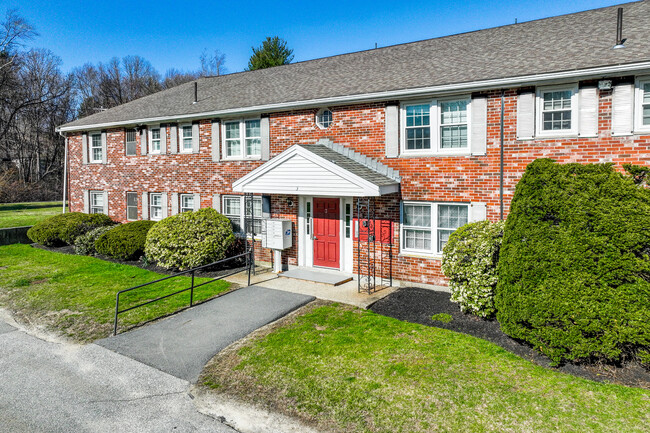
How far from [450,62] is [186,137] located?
9.71m

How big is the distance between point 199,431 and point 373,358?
2930mm

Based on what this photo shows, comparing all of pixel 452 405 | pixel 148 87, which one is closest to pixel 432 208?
pixel 452 405

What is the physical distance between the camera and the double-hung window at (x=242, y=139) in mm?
13734

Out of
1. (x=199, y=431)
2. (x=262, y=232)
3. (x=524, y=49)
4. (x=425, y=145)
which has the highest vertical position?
(x=524, y=49)

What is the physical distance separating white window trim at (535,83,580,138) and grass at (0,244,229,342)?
8708 millimetres

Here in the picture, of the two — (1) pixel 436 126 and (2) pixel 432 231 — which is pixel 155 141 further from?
(2) pixel 432 231

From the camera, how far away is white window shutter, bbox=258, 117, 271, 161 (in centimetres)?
1323

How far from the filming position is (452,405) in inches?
214

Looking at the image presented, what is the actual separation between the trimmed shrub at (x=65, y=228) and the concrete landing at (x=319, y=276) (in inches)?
404

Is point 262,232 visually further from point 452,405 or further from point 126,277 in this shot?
point 452,405

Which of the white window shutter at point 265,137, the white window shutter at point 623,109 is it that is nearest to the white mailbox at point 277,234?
the white window shutter at point 265,137

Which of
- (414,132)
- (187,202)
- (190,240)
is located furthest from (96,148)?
(414,132)

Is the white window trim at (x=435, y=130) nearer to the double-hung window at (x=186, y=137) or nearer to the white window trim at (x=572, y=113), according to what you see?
the white window trim at (x=572, y=113)

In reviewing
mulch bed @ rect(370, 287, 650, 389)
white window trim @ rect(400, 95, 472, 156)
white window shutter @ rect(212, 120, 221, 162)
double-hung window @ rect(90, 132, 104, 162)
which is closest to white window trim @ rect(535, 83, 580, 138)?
white window trim @ rect(400, 95, 472, 156)
